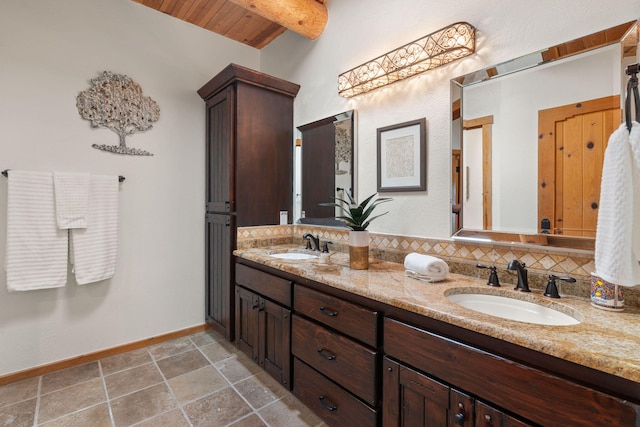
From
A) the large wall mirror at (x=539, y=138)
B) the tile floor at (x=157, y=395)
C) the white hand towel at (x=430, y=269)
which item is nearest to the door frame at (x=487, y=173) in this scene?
the large wall mirror at (x=539, y=138)

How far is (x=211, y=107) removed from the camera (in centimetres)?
266

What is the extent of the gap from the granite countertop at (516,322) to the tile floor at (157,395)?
0.84 meters

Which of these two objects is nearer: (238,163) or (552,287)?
(552,287)

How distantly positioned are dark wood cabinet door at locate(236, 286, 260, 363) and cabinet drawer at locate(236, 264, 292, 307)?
63 mm

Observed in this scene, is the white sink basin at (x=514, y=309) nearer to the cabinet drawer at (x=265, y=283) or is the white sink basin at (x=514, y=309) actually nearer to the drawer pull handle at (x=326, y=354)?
the drawer pull handle at (x=326, y=354)

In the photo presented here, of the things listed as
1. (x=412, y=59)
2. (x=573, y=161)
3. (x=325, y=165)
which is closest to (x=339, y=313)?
(x=573, y=161)

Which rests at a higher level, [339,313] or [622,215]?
[622,215]

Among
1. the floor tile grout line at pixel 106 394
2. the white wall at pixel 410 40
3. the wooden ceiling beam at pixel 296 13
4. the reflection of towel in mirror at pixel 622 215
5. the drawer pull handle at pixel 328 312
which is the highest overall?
the wooden ceiling beam at pixel 296 13

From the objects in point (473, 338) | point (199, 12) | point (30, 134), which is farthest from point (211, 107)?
point (473, 338)

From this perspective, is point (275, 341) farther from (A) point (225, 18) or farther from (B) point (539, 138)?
(A) point (225, 18)

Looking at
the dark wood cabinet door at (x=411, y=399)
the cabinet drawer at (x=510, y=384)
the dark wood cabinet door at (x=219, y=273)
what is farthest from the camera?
the dark wood cabinet door at (x=219, y=273)

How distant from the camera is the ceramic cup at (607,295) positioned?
1004 millimetres

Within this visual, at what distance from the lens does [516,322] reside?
91 cm

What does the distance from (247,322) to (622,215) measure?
2.06 m
